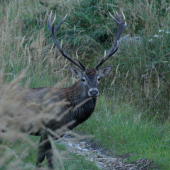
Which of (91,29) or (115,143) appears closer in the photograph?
(115,143)

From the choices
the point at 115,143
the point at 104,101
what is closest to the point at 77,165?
the point at 115,143

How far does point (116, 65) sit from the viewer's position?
8.55 m

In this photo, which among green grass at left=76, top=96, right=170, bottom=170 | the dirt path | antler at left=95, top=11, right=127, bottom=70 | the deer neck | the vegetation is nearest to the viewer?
the dirt path

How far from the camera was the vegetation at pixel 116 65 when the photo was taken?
6152mm

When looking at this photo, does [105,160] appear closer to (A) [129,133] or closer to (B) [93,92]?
(A) [129,133]

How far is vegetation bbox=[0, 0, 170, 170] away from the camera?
615cm

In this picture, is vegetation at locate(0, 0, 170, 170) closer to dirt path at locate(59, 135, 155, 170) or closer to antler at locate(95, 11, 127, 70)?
dirt path at locate(59, 135, 155, 170)

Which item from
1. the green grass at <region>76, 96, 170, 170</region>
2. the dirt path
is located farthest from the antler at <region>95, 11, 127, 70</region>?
the dirt path

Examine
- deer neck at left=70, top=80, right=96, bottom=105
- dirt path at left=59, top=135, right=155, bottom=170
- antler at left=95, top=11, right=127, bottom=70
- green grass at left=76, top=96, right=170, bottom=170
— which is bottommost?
dirt path at left=59, top=135, right=155, bottom=170

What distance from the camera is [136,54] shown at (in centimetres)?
819

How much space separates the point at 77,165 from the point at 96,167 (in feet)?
0.99

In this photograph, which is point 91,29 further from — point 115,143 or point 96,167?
point 96,167

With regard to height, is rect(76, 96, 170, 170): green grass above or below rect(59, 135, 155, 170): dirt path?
above

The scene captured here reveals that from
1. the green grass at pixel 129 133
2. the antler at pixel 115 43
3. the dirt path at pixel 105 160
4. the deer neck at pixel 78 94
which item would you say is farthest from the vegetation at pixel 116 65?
the antler at pixel 115 43
